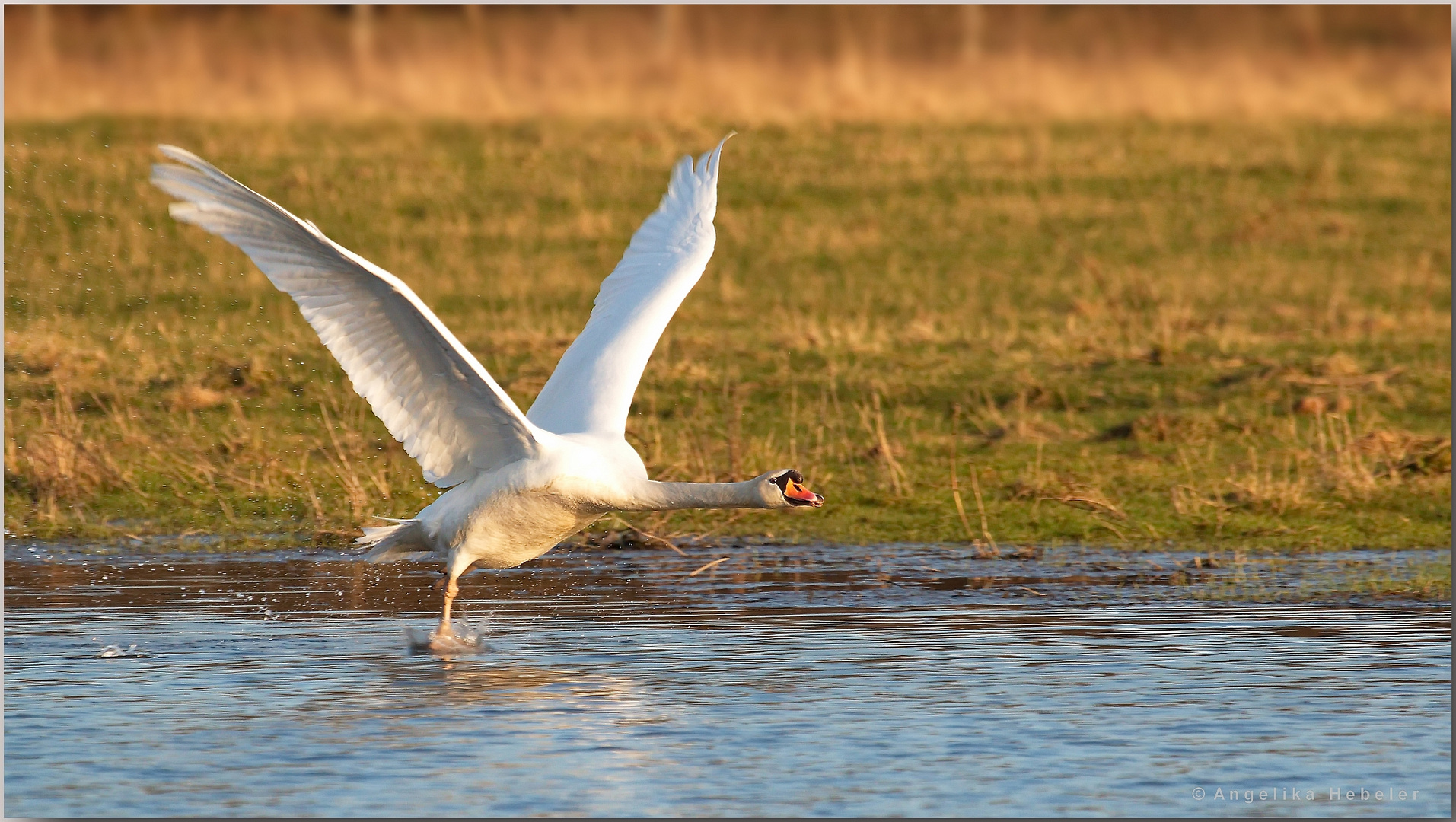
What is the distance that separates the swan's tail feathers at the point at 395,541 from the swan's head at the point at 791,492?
1.41 metres

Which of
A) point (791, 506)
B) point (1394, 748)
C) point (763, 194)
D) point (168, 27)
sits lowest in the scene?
point (1394, 748)

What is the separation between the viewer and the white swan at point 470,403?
6844 millimetres

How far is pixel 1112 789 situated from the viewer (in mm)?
5926

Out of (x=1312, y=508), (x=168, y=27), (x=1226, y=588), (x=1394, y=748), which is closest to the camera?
(x=1394, y=748)

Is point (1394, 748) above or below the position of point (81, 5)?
below

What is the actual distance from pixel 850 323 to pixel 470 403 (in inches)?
263

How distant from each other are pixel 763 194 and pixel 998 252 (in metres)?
2.53

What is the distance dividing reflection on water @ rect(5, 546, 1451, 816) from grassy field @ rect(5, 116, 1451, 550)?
41.6 inches

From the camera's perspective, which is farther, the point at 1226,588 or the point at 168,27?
the point at 168,27

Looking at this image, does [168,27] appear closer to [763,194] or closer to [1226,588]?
[763,194]

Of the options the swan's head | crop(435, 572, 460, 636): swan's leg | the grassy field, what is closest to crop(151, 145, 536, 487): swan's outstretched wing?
crop(435, 572, 460, 636): swan's leg

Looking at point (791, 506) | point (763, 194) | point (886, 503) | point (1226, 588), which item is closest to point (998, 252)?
point (763, 194)

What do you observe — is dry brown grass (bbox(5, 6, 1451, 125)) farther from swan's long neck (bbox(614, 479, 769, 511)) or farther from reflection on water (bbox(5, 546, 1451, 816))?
swan's long neck (bbox(614, 479, 769, 511))

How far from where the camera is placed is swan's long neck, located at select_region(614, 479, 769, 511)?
7641 mm
